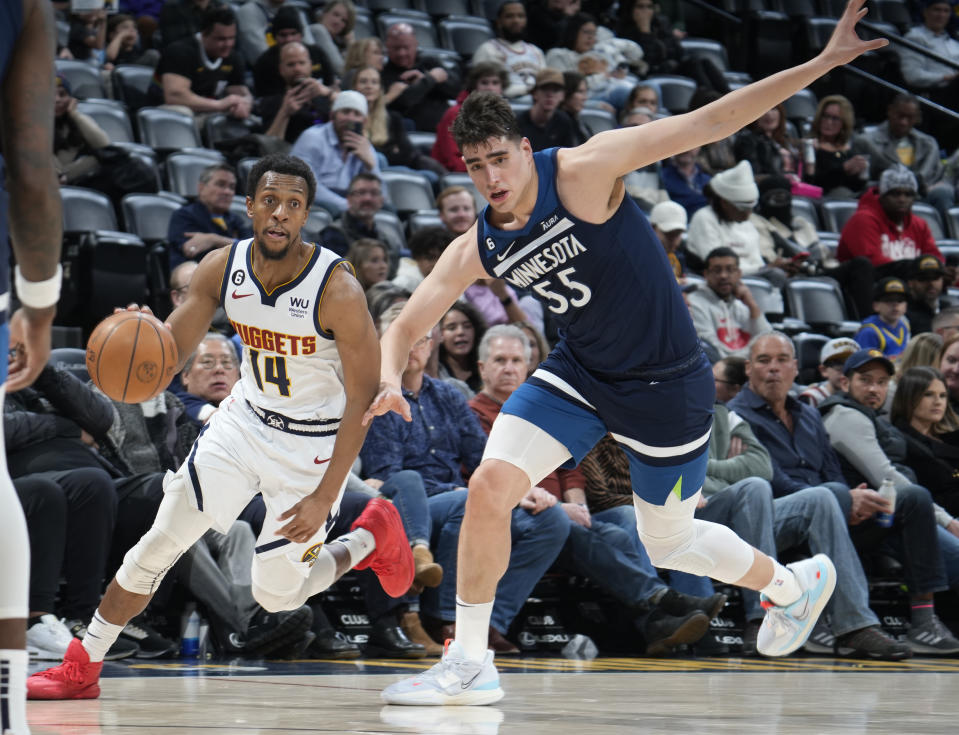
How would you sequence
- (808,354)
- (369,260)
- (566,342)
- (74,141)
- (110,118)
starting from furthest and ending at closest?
(808,354)
(110,118)
(74,141)
(369,260)
(566,342)

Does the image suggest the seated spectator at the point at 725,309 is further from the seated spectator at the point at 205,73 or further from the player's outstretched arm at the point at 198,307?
the player's outstretched arm at the point at 198,307

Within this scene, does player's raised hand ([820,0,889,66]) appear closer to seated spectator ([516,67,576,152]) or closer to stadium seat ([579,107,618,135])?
seated spectator ([516,67,576,152])

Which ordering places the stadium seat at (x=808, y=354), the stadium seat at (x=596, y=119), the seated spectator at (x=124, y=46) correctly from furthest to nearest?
the stadium seat at (x=596, y=119), the seated spectator at (x=124, y=46), the stadium seat at (x=808, y=354)

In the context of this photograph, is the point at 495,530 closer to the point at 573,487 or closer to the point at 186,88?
the point at 573,487

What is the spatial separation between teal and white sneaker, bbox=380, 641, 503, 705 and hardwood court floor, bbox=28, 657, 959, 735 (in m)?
0.08

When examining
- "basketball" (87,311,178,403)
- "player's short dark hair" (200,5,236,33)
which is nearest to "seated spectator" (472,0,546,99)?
"player's short dark hair" (200,5,236,33)

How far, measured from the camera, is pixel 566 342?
179 inches

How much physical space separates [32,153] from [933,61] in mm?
14622

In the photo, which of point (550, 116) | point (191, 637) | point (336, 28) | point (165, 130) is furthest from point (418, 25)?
point (191, 637)

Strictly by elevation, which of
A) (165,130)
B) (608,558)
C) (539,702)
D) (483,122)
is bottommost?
(608,558)

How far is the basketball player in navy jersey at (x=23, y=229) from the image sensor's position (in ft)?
7.89

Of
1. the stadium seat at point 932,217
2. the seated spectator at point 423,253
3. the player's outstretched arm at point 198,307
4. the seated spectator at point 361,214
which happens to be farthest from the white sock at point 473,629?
the stadium seat at point 932,217

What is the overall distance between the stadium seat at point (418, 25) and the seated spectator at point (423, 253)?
488 cm

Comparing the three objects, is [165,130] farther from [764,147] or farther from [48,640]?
[764,147]
